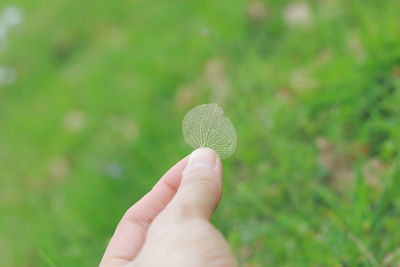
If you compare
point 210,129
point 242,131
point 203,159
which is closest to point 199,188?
point 203,159

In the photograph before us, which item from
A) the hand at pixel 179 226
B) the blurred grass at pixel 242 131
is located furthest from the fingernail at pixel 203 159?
the blurred grass at pixel 242 131

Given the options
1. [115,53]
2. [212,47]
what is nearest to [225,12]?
[212,47]

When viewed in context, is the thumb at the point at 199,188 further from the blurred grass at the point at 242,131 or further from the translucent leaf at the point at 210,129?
the blurred grass at the point at 242,131

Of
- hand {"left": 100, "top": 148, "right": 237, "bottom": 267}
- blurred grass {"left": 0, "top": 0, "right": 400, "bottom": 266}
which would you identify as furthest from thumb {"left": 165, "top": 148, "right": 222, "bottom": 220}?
blurred grass {"left": 0, "top": 0, "right": 400, "bottom": 266}

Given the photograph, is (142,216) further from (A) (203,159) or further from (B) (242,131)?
(B) (242,131)

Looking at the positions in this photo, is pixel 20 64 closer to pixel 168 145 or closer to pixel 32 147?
pixel 32 147

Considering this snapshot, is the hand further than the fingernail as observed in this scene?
No

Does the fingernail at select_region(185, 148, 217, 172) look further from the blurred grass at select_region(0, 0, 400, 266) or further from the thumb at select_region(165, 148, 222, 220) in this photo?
the blurred grass at select_region(0, 0, 400, 266)
